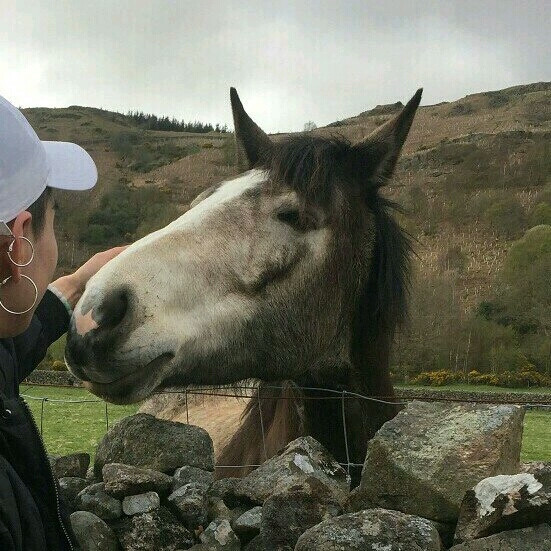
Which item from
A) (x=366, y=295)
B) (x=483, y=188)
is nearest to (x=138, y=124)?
(x=483, y=188)

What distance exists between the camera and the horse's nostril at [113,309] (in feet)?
9.24

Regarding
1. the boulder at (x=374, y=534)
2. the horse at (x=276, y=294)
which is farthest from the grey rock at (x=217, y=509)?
the boulder at (x=374, y=534)

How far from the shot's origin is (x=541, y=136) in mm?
104688

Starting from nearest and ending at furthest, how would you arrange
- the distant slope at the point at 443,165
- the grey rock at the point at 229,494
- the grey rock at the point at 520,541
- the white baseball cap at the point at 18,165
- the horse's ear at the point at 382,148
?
1. the white baseball cap at the point at 18,165
2. the grey rock at the point at 520,541
3. the grey rock at the point at 229,494
4. the horse's ear at the point at 382,148
5. the distant slope at the point at 443,165

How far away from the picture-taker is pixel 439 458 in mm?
2664

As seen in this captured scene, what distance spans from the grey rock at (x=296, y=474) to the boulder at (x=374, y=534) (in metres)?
0.46

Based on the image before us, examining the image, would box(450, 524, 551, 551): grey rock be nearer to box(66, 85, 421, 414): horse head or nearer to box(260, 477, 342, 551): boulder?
box(260, 477, 342, 551): boulder

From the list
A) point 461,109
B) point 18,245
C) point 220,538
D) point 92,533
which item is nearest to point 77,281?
point 92,533

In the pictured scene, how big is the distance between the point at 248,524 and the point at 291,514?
1.01 feet

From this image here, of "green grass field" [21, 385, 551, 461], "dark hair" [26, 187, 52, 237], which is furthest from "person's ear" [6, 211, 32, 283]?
"green grass field" [21, 385, 551, 461]

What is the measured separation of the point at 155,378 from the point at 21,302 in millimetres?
1164

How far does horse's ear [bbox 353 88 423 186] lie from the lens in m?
3.76

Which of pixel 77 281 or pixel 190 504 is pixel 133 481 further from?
pixel 77 281

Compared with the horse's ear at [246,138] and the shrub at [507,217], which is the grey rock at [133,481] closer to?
the horse's ear at [246,138]
